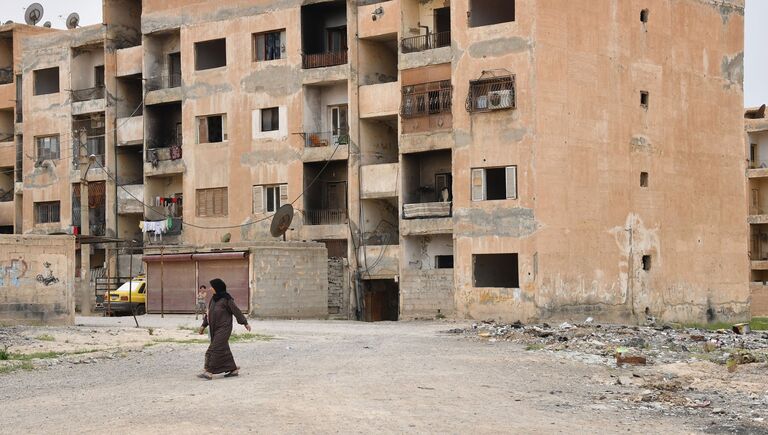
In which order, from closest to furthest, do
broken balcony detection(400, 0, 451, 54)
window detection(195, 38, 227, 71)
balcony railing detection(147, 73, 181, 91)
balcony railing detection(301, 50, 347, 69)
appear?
broken balcony detection(400, 0, 451, 54) < balcony railing detection(301, 50, 347, 69) < window detection(195, 38, 227, 71) < balcony railing detection(147, 73, 181, 91)

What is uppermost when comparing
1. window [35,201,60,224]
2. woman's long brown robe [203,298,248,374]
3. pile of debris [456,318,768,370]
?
window [35,201,60,224]

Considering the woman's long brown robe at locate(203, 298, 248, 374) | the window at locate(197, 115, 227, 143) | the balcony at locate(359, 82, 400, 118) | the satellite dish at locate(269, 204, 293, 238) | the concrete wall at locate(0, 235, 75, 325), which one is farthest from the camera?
Result: the window at locate(197, 115, 227, 143)

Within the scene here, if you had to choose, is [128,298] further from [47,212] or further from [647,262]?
[647,262]

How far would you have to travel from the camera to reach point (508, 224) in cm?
4075

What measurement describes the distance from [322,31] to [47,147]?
16.9m

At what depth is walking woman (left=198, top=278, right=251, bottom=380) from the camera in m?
19.9

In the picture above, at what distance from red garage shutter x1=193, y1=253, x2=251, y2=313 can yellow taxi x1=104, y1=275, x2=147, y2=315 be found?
433 cm

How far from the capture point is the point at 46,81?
5881 centimetres

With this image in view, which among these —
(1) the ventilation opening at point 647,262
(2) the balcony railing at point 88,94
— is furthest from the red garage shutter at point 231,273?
(2) the balcony railing at point 88,94

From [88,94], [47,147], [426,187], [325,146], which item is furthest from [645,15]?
[47,147]

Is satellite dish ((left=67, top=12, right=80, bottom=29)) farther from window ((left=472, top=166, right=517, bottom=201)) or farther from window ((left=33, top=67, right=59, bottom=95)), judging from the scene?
window ((left=472, top=166, right=517, bottom=201))

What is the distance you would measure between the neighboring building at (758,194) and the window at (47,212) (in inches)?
1545

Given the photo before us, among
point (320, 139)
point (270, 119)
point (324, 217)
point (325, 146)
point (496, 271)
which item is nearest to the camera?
point (496, 271)

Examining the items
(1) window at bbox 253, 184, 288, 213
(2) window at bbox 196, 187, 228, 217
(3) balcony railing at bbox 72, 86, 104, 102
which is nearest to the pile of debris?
(1) window at bbox 253, 184, 288, 213
